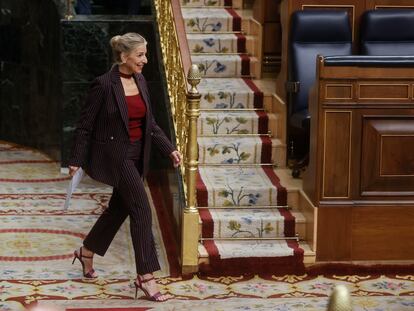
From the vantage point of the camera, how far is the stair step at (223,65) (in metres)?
7.32

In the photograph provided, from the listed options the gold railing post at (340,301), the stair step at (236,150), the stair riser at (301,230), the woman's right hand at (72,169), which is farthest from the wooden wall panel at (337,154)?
the gold railing post at (340,301)

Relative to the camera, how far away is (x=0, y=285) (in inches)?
209

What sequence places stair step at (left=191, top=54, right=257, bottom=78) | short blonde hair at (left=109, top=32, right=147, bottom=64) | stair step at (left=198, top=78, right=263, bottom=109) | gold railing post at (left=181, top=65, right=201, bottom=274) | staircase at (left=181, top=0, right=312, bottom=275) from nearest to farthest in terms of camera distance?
short blonde hair at (left=109, top=32, right=147, bottom=64)
gold railing post at (left=181, top=65, right=201, bottom=274)
staircase at (left=181, top=0, right=312, bottom=275)
stair step at (left=198, top=78, right=263, bottom=109)
stair step at (left=191, top=54, right=257, bottom=78)

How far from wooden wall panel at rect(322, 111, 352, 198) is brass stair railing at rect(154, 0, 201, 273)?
0.76m

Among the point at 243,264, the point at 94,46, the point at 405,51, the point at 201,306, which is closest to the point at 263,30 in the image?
the point at 405,51

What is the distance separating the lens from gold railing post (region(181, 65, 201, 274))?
558cm

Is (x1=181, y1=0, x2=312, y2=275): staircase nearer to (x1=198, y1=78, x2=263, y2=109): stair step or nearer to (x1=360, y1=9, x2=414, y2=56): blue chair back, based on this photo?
(x1=198, y1=78, x2=263, y2=109): stair step

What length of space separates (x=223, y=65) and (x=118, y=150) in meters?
2.51

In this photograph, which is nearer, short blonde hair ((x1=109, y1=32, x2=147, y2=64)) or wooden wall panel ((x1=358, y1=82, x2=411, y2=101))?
short blonde hair ((x1=109, y1=32, x2=147, y2=64))

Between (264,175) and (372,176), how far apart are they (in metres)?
0.91

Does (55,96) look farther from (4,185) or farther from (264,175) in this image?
(264,175)

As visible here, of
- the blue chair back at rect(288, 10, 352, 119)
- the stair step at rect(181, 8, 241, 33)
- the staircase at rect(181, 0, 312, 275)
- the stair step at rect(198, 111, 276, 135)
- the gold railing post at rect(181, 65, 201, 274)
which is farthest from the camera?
the stair step at rect(181, 8, 241, 33)

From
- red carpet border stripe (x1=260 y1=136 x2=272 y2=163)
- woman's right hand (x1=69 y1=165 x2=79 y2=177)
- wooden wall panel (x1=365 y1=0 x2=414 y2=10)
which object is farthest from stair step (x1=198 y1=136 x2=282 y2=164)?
woman's right hand (x1=69 y1=165 x2=79 y2=177)

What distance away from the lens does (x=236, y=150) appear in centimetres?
658
